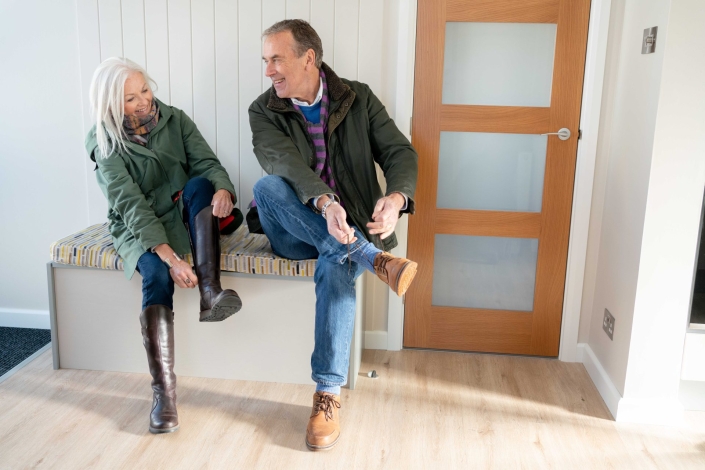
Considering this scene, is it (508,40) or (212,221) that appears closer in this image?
(212,221)

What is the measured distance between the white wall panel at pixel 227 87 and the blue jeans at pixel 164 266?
1.36 ft

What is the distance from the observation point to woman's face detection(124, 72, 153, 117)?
2348 mm

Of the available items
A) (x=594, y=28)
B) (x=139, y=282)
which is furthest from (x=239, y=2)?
(x=594, y=28)

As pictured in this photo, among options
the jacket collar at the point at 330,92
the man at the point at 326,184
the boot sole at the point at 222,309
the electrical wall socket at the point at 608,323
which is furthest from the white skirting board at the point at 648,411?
the jacket collar at the point at 330,92

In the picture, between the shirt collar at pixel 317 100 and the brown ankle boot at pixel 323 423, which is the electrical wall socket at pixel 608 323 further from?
the shirt collar at pixel 317 100

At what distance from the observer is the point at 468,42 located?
2.60m

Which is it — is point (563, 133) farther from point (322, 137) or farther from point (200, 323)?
point (200, 323)

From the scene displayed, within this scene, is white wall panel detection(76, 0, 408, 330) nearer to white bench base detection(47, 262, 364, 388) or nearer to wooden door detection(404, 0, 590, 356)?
wooden door detection(404, 0, 590, 356)

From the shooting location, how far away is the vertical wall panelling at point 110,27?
2699 millimetres

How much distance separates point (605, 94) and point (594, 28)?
25 cm

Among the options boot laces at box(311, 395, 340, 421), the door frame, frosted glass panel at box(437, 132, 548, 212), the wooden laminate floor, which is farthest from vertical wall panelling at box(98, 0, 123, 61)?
boot laces at box(311, 395, 340, 421)

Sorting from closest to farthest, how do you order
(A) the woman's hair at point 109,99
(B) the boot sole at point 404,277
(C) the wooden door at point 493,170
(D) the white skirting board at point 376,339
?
(B) the boot sole at point 404,277, (A) the woman's hair at point 109,99, (C) the wooden door at point 493,170, (D) the white skirting board at point 376,339

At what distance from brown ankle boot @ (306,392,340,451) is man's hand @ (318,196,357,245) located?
20.5 inches

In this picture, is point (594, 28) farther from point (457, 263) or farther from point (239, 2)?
point (239, 2)
